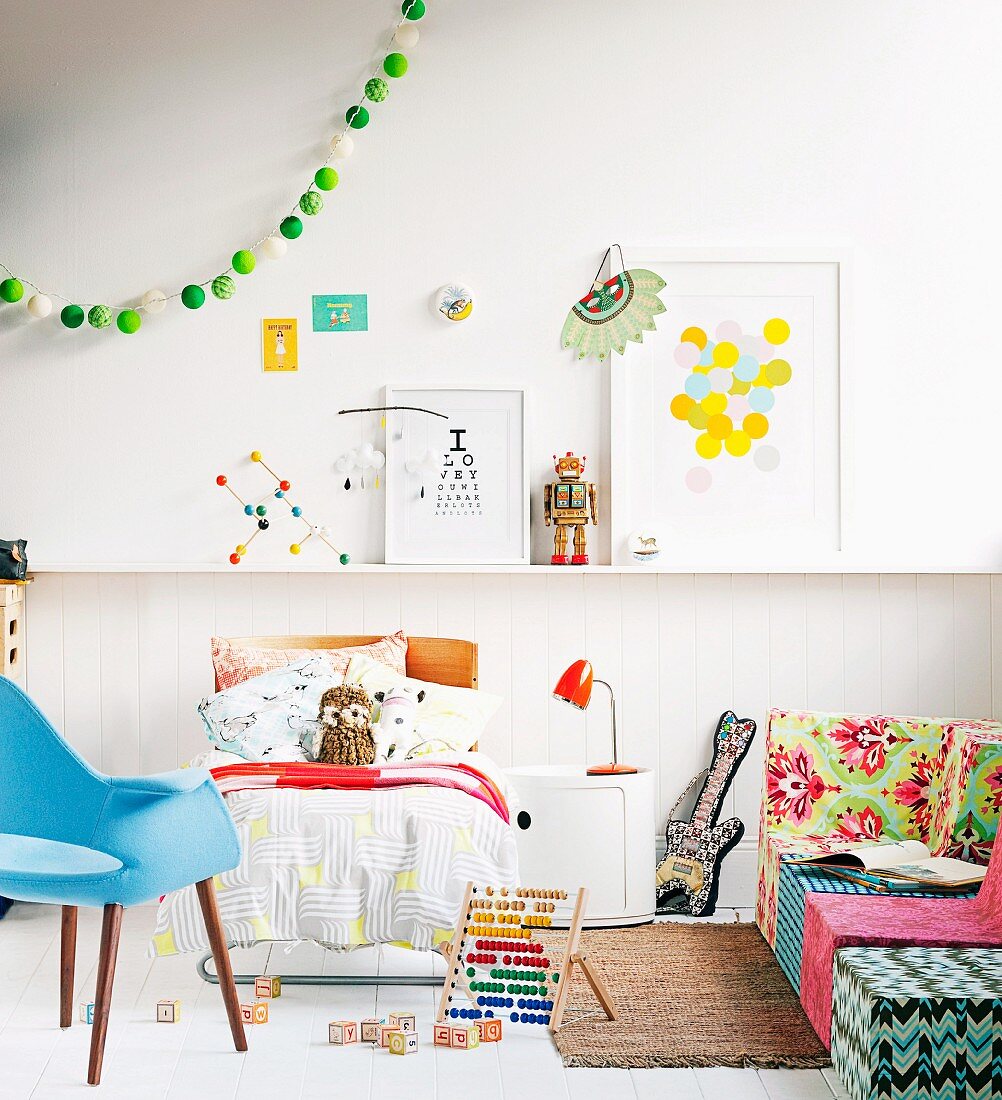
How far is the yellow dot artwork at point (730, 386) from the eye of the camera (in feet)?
13.5

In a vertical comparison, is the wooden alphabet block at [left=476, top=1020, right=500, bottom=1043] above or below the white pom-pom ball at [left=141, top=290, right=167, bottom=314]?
below

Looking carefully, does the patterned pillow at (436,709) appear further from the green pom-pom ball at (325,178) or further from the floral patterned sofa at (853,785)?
the green pom-pom ball at (325,178)

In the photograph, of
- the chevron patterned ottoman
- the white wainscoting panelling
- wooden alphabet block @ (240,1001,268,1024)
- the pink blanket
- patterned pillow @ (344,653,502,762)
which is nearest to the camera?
the chevron patterned ottoman

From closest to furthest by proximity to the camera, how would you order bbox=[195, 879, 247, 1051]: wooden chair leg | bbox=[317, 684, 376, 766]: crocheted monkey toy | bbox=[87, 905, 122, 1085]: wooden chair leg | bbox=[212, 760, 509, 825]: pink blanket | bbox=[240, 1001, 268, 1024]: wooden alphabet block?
bbox=[87, 905, 122, 1085]: wooden chair leg
bbox=[195, 879, 247, 1051]: wooden chair leg
bbox=[240, 1001, 268, 1024]: wooden alphabet block
bbox=[212, 760, 509, 825]: pink blanket
bbox=[317, 684, 376, 766]: crocheted monkey toy

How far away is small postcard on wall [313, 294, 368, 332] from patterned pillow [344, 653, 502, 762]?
43.2 inches

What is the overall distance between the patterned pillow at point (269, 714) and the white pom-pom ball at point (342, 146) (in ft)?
5.49

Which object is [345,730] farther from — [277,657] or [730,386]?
[730,386]

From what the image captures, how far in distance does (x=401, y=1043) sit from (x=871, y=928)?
1.04 meters

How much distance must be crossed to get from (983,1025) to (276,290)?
3.04 m

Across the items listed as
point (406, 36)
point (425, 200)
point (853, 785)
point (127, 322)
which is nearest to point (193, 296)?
point (127, 322)

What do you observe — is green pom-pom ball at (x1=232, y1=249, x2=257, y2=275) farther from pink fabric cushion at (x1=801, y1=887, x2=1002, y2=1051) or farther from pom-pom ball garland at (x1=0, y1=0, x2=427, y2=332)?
pink fabric cushion at (x1=801, y1=887, x2=1002, y2=1051)

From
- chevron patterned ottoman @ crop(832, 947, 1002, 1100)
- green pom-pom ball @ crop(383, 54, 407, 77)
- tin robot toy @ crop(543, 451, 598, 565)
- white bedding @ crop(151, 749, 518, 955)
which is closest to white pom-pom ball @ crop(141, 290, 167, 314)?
green pom-pom ball @ crop(383, 54, 407, 77)

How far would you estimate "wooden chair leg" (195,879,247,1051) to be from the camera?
8.75 ft

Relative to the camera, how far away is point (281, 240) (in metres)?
4.07
